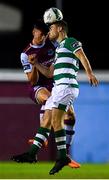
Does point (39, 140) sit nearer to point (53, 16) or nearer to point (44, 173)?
point (53, 16)

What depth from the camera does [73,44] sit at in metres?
9.98

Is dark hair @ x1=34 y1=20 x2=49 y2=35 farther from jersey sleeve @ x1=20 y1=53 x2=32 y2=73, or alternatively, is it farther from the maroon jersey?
jersey sleeve @ x1=20 y1=53 x2=32 y2=73

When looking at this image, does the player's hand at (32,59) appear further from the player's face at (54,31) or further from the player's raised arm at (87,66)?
the player's raised arm at (87,66)

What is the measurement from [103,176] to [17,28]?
13463mm

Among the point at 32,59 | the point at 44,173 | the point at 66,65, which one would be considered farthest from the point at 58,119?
the point at 44,173

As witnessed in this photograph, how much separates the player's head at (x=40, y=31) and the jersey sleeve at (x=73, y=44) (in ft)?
1.93

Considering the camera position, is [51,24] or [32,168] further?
[32,168]

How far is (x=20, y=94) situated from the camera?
1833 centimetres

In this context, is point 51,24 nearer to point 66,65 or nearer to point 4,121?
Answer: point 66,65

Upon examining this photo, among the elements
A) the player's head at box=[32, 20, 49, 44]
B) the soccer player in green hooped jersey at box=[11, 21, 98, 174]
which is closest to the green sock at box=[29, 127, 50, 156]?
the soccer player in green hooped jersey at box=[11, 21, 98, 174]

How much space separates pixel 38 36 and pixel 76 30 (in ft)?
44.4

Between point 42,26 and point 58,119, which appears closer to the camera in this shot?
point 58,119

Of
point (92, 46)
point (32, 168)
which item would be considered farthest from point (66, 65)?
A: point (92, 46)

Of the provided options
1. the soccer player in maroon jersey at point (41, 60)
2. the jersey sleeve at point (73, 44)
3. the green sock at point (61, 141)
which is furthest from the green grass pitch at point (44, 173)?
the jersey sleeve at point (73, 44)
